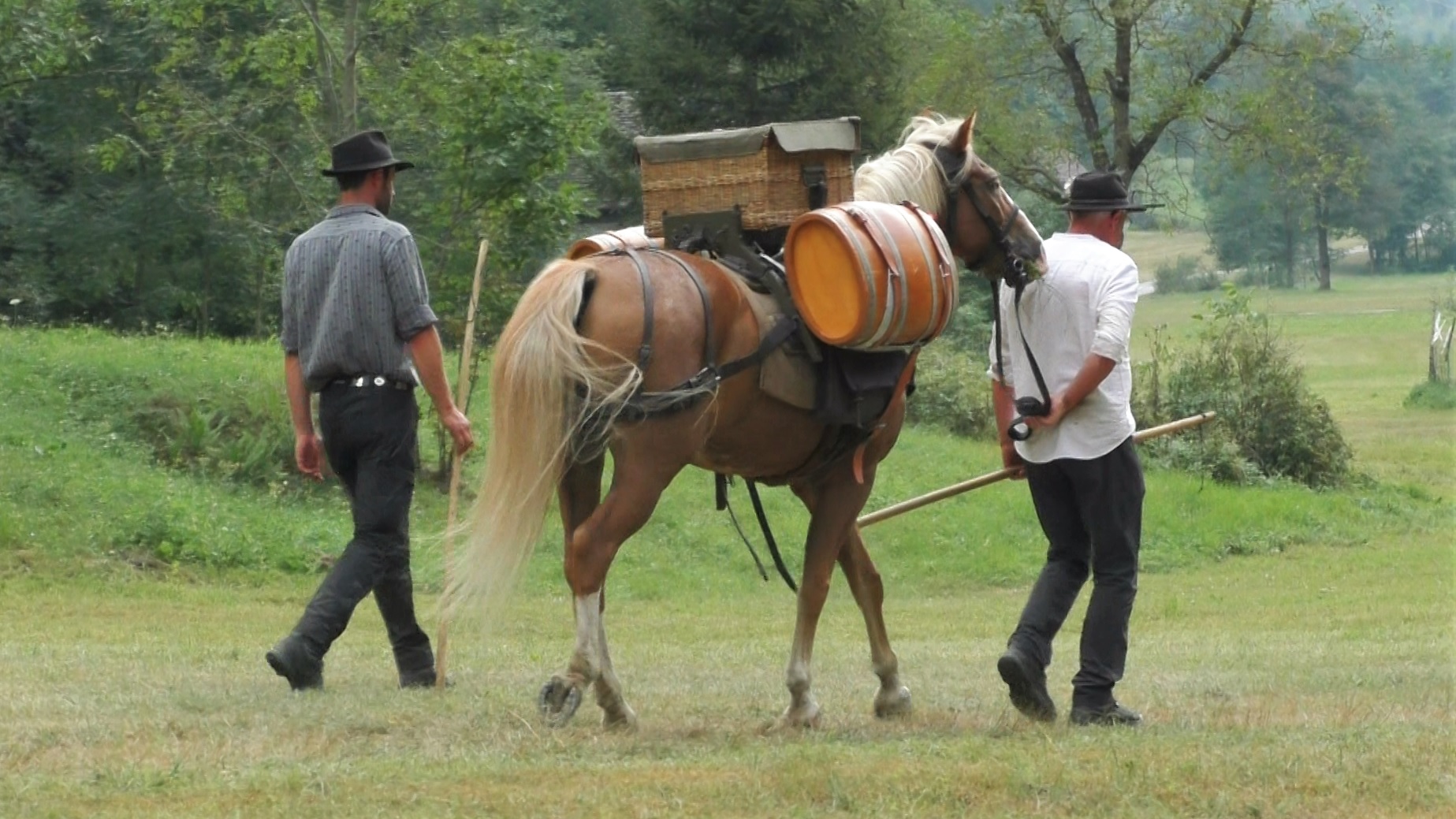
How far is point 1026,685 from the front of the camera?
7.12 metres

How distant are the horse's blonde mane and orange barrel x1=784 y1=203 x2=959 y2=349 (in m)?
0.60

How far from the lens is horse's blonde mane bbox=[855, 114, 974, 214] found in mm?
7648

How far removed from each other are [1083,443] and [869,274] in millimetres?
1108

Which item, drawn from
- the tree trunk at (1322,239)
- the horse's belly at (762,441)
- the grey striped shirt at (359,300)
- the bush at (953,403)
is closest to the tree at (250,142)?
the bush at (953,403)

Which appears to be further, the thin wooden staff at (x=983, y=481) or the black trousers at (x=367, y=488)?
the thin wooden staff at (x=983, y=481)

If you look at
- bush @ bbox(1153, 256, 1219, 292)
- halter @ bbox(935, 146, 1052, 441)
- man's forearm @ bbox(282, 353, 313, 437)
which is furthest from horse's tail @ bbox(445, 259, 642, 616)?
bush @ bbox(1153, 256, 1219, 292)

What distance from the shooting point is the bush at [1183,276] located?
147ft

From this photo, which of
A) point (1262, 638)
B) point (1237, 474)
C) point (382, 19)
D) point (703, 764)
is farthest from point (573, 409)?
point (1237, 474)

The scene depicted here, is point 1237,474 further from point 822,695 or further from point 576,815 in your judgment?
point 576,815

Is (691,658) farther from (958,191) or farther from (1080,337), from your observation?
(1080,337)

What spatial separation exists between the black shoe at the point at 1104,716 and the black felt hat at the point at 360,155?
142 inches

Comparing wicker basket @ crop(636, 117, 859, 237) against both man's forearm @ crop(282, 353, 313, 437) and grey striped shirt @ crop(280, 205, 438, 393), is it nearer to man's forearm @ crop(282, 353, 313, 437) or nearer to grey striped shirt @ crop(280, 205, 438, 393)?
grey striped shirt @ crop(280, 205, 438, 393)

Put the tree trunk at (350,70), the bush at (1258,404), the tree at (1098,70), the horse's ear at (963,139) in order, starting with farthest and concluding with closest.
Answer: the tree at (1098,70), the bush at (1258,404), the tree trunk at (350,70), the horse's ear at (963,139)

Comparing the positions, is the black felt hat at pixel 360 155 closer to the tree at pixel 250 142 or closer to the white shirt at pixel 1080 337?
the white shirt at pixel 1080 337
